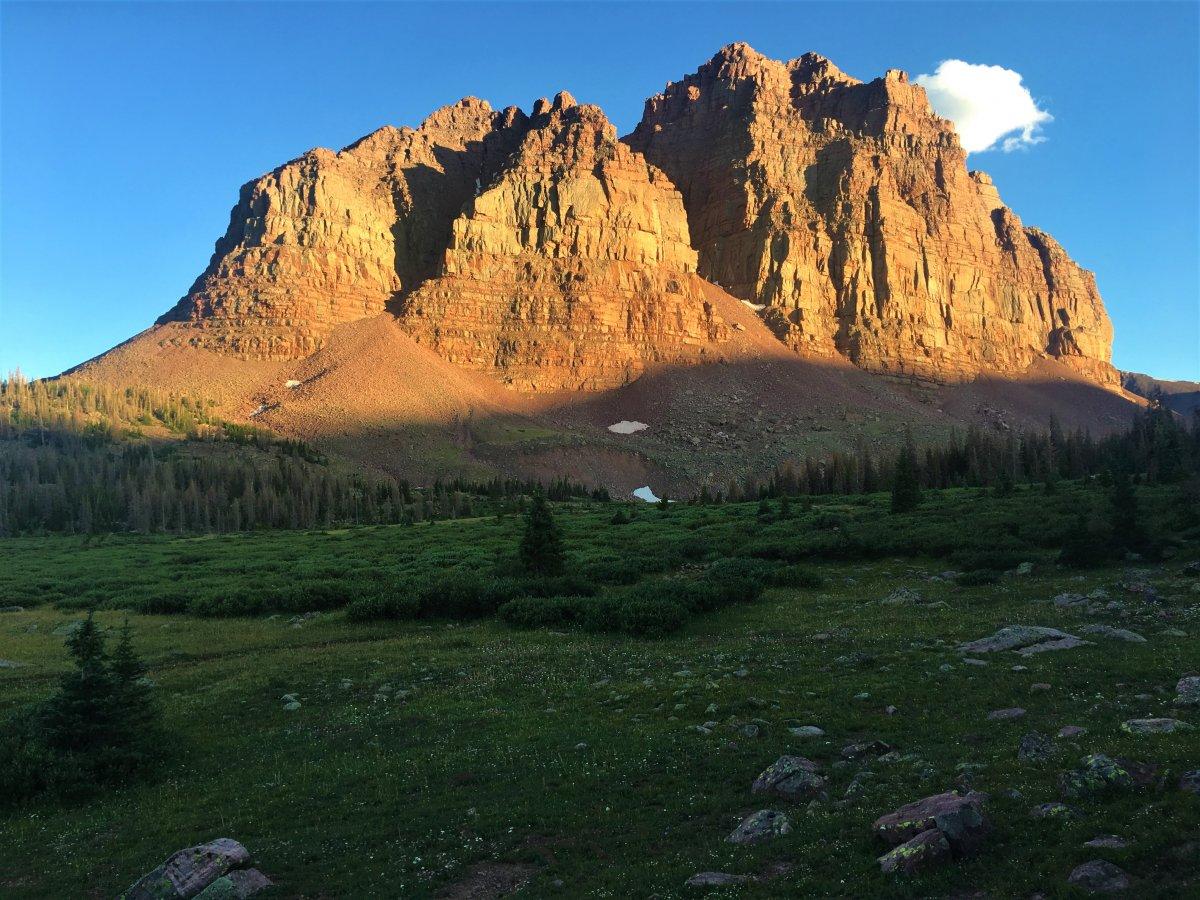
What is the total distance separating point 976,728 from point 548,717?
24.2ft

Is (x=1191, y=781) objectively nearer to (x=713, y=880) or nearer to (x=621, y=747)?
A: (x=713, y=880)

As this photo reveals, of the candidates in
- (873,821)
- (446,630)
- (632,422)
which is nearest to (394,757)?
(873,821)

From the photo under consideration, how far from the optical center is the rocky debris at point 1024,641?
50.7 ft

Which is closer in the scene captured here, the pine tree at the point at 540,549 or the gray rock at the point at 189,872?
the gray rock at the point at 189,872

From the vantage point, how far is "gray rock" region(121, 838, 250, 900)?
26.9ft

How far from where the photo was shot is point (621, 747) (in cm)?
1220

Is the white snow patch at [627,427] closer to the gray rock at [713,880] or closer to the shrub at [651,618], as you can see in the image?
the shrub at [651,618]

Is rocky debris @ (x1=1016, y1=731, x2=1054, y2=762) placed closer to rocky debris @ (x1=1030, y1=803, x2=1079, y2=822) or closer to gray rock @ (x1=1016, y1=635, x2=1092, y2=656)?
rocky debris @ (x1=1030, y1=803, x2=1079, y2=822)

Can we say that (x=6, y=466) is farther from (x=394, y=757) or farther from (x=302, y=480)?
(x=394, y=757)

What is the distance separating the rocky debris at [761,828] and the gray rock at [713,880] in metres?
0.88

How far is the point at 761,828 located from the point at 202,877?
6.32 m

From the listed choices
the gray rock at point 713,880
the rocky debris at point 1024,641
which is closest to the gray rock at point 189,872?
the gray rock at point 713,880

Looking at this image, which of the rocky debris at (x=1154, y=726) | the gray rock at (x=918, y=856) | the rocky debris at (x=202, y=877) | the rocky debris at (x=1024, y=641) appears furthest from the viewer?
the rocky debris at (x=1024, y=641)

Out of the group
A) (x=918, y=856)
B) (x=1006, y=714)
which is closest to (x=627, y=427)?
(x=1006, y=714)
